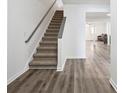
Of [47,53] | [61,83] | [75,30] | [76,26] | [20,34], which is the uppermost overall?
[76,26]

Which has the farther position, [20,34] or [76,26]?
[76,26]

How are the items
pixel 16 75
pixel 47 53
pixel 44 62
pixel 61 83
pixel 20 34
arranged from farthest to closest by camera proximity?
pixel 47 53 → pixel 44 62 → pixel 20 34 → pixel 16 75 → pixel 61 83

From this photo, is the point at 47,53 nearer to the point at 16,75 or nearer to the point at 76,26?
the point at 16,75

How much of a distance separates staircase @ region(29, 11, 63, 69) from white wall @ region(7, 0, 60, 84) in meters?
0.25

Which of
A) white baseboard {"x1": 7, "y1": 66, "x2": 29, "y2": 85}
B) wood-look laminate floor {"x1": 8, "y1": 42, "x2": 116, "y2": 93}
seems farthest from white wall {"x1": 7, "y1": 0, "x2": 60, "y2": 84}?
wood-look laminate floor {"x1": 8, "y1": 42, "x2": 116, "y2": 93}

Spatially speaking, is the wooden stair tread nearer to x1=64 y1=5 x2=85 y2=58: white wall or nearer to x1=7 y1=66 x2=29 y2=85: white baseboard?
x1=7 y1=66 x2=29 y2=85: white baseboard

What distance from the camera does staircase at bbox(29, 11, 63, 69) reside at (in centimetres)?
575

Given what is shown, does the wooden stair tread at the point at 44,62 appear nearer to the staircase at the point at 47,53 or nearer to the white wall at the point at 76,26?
the staircase at the point at 47,53

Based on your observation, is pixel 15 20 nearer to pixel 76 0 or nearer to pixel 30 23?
pixel 30 23

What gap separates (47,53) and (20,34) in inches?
69.8

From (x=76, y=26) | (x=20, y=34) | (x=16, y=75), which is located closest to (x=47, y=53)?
(x=20, y=34)

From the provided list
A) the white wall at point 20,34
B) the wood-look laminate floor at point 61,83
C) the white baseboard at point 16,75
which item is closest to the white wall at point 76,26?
the white wall at point 20,34

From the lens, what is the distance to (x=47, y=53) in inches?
250
